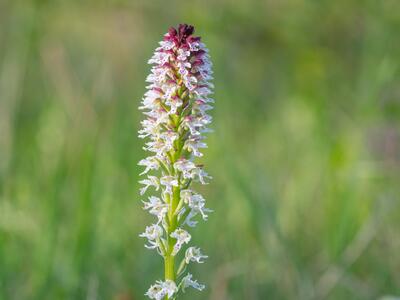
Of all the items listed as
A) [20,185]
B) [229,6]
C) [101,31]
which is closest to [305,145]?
[229,6]

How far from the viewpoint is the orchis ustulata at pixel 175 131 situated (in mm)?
2820

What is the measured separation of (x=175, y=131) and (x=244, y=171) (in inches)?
153

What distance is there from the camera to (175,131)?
9.37ft

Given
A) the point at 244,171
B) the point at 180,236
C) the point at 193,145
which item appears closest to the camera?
the point at 180,236

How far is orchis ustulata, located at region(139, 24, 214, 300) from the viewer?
111 inches

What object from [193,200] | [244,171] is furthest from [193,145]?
[244,171]

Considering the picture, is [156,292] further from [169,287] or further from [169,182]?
[169,182]

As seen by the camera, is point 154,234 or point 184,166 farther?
point 154,234

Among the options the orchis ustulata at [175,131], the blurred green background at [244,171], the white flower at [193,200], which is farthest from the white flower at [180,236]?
the blurred green background at [244,171]

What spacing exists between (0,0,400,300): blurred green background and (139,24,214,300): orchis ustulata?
141 cm

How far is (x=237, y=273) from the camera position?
16.8ft

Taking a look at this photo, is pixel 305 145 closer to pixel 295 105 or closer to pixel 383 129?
pixel 295 105

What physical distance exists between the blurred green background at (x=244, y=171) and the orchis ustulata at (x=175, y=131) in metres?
1.41

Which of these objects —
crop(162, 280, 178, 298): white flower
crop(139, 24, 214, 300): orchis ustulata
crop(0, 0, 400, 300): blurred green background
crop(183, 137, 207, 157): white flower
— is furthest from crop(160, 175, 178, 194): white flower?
crop(0, 0, 400, 300): blurred green background
